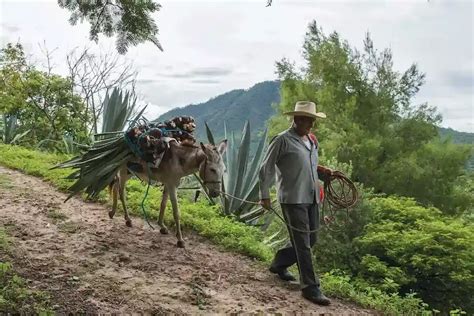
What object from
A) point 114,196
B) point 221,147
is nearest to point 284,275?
point 221,147

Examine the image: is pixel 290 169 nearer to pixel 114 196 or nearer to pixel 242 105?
pixel 114 196

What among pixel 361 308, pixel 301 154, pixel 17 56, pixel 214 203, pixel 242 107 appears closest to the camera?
pixel 301 154

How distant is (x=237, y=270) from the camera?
5758 mm

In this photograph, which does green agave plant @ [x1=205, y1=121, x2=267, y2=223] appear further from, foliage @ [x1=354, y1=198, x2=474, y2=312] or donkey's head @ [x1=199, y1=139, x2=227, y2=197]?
donkey's head @ [x1=199, y1=139, x2=227, y2=197]

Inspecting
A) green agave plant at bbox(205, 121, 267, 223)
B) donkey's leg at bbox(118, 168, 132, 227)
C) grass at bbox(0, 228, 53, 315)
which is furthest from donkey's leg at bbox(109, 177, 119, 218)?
grass at bbox(0, 228, 53, 315)

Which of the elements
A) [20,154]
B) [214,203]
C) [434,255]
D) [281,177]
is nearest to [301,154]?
[281,177]

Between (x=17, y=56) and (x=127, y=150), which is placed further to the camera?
(x=17, y=56)

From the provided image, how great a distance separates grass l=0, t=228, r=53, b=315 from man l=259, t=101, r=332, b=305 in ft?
6.64

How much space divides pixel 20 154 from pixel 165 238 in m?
6.12

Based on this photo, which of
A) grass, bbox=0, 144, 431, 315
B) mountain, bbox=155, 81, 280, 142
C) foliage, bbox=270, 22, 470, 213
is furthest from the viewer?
mountain, bbox=155, 81, 280, 142

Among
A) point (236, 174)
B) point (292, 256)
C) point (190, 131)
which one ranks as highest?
point (190, 131)

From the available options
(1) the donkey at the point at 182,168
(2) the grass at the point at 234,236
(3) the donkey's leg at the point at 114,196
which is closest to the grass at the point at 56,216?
(2) the grass at the point at 234,236

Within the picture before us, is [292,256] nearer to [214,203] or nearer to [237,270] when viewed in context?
[237,270]

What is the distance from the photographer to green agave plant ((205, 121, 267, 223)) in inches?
314
